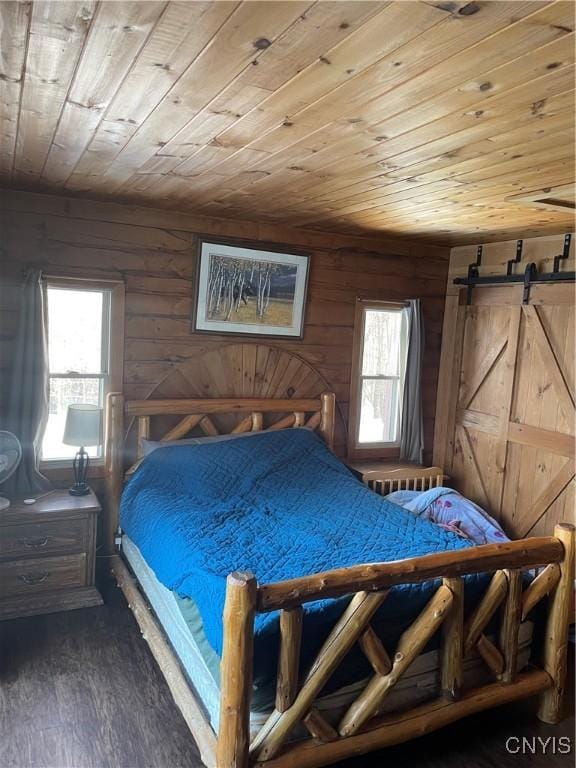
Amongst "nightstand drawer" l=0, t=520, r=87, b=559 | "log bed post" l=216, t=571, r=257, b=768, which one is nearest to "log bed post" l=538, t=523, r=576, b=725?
"log bed post" l=216, t=571, r=257, b=768

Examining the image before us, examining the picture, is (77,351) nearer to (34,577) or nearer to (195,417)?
(195,417)

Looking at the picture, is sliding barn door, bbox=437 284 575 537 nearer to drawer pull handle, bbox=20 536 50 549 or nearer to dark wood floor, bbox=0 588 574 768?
dark wood floor, bbox=0 588 574 768

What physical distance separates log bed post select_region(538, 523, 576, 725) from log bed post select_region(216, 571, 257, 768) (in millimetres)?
1423

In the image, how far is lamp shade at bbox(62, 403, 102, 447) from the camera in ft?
11.0

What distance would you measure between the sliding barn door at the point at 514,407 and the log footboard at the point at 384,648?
1412 millimetres

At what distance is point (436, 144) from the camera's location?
212 cm

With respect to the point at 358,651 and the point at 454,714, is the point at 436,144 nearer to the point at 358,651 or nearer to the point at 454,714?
the point at 358,651

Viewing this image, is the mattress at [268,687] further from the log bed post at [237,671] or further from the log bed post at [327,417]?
the log bed post at [327,417]

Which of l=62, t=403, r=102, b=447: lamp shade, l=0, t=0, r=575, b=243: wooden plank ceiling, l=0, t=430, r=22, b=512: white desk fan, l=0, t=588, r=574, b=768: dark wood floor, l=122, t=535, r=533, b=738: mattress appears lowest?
l=0, t=588, r=574, b=768: dark wood floor

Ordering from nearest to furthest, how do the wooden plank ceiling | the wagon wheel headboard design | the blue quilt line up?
the wooden plank ceiling < the blue quilt < the wagon wheel headboard design

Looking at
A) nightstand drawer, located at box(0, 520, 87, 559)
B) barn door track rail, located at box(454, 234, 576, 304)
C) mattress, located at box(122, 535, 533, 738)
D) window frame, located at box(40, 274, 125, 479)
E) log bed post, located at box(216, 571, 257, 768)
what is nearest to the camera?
log bed post, located at box(216, 571, 257, 768)

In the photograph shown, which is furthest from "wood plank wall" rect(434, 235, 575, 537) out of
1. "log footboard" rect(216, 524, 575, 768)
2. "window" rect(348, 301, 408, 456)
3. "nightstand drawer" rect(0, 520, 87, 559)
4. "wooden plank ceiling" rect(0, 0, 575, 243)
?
"nightstand drawer" rect(0, 520, 87, 559)

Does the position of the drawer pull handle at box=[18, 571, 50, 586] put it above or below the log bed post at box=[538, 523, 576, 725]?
below

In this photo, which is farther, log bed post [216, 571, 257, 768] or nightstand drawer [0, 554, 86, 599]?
nightstand drawer [0, 554, 86, 599]
